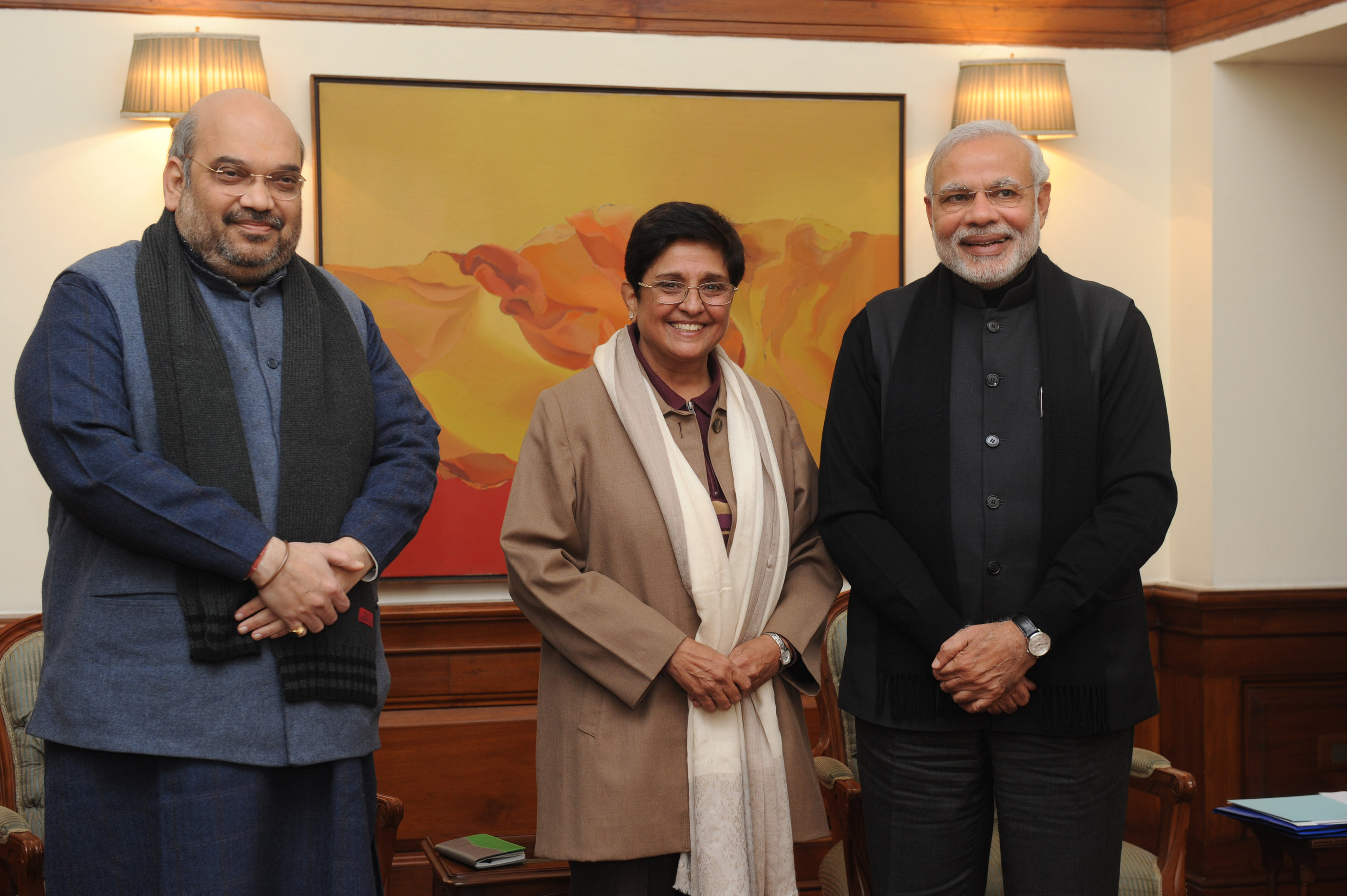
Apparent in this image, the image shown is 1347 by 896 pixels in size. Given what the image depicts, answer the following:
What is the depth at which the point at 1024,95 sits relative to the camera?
359cm

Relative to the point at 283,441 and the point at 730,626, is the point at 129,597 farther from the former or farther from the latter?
the point at 730,626

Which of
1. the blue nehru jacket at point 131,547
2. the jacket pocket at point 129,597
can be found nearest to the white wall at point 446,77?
the blue nehru jacket at point 131,547

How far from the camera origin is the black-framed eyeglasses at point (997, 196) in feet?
6.98

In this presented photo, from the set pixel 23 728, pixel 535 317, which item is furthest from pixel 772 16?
pixel 23 728

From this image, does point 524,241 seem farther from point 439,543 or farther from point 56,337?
point 56,337

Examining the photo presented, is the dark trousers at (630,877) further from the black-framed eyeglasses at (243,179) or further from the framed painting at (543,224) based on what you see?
the framed painting at (543,224)

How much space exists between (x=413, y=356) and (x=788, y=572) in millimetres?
1589

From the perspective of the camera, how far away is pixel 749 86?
361cm

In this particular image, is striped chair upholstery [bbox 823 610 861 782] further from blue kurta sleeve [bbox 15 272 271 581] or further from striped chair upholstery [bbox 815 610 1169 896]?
blue kurta sleeve [bbox 15 272 271 581]

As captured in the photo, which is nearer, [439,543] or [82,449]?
[82,449]

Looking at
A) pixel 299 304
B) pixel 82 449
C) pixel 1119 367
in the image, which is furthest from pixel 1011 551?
pixel 82 449

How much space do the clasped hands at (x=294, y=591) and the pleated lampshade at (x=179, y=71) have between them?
1.85 m

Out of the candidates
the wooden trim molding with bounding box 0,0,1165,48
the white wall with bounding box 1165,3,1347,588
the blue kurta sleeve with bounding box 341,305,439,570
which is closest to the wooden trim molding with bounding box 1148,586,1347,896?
the white wall with bounding box 1165,3,1347,588

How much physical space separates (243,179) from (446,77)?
166 centimetres
